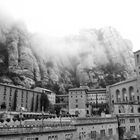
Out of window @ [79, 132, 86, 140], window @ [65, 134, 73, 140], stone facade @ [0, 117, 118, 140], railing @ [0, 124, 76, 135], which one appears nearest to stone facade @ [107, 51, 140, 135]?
stone facade @ [0, 117, 118, 140]

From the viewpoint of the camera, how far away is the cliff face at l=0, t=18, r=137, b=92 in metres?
113

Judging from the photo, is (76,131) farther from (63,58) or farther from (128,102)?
(63,58)

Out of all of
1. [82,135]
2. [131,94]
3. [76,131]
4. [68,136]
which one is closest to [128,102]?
[131,94]

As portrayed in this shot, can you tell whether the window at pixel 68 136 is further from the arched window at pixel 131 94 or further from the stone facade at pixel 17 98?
the arched window at pixel 131 94

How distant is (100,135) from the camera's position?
29.0 metres

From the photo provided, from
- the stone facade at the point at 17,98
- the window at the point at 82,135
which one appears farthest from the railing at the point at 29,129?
the stone facade at the point at 17,98

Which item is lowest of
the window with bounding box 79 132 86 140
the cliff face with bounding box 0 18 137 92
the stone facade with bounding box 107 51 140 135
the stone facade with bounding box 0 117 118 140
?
the window with bounding box 79 132 86 140

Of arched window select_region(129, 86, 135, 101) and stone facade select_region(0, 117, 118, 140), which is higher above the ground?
arched window select_region(129, 86, 135, 101)

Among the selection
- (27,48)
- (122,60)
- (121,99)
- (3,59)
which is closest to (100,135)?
(121,99)

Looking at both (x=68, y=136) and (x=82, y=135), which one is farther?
(x=82, y=135)

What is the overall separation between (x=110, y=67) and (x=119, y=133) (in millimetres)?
A: 116467

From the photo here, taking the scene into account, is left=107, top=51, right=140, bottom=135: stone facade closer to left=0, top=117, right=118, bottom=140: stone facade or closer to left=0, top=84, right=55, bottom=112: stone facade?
left=0, top=117, right=118, bottom=140: stone facade

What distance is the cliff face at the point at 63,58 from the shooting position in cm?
11306

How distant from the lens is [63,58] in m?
151
